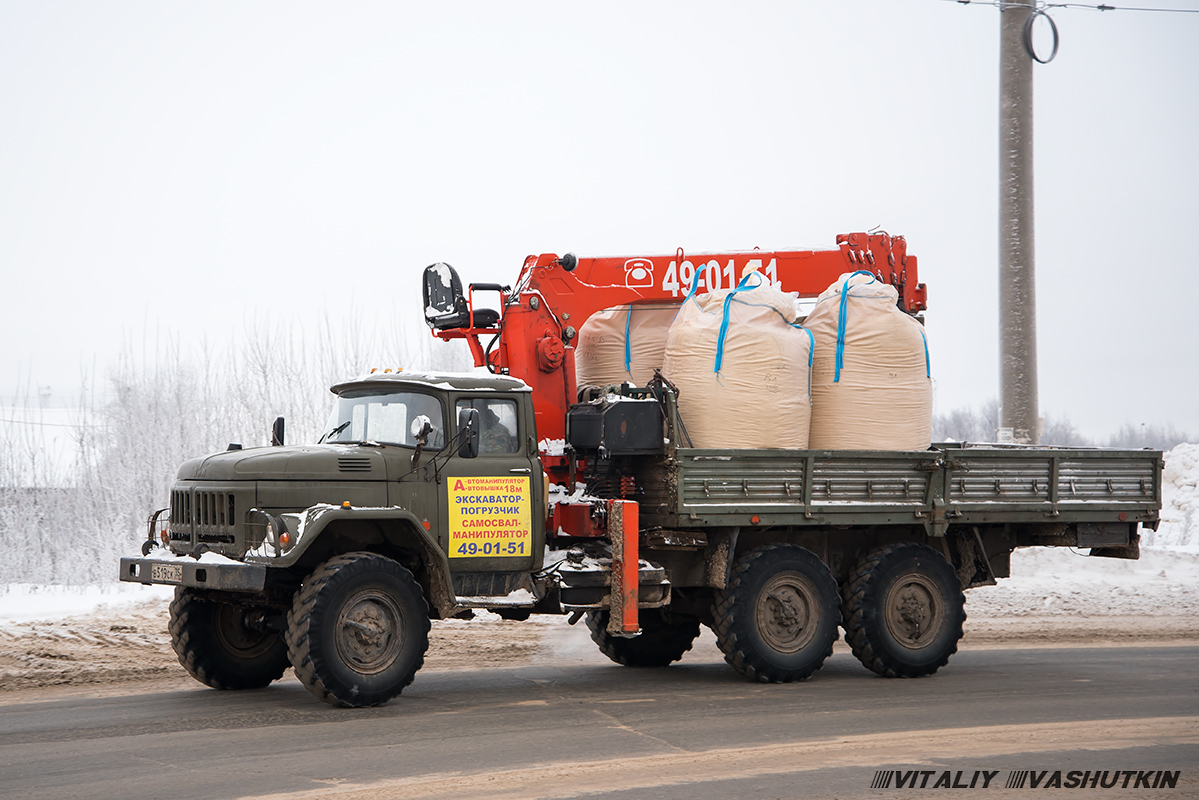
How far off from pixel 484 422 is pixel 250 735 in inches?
119

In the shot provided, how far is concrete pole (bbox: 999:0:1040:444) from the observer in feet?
58.0

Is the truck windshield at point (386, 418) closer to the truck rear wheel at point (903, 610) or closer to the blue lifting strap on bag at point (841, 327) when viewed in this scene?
the blue lifting strap on bag at point (841, 327)

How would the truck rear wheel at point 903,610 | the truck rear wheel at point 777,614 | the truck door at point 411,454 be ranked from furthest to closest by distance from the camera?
1. the truck rear wheel at point 903,610
2. the truck rear wheel at point 777,614
3. the truck door at point 411,454

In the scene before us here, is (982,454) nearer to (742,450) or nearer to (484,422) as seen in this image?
(742,450)

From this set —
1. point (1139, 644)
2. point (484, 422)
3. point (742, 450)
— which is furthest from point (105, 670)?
point (1139, 644)

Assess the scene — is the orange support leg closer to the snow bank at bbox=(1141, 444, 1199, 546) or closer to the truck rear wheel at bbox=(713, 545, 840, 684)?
the truck rear wheel at bbox=(713, 545, 840, 684)

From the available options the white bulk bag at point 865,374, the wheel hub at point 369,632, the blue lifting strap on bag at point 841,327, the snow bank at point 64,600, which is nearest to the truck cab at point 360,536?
the wheel hub at point 369,632

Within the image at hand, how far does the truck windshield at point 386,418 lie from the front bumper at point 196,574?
1570 mm

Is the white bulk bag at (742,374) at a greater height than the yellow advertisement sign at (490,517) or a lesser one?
greater

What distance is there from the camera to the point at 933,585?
1107 cm

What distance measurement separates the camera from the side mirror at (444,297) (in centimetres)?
1099

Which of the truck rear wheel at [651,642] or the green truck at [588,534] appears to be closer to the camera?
the green truck at [588,534]

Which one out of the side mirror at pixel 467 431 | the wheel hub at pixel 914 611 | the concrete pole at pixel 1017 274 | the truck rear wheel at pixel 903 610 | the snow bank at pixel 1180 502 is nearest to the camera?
the side mirror at pixel 467 431

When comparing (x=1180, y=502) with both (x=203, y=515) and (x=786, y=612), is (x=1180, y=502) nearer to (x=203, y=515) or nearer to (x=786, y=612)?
(x=786, y=612)
